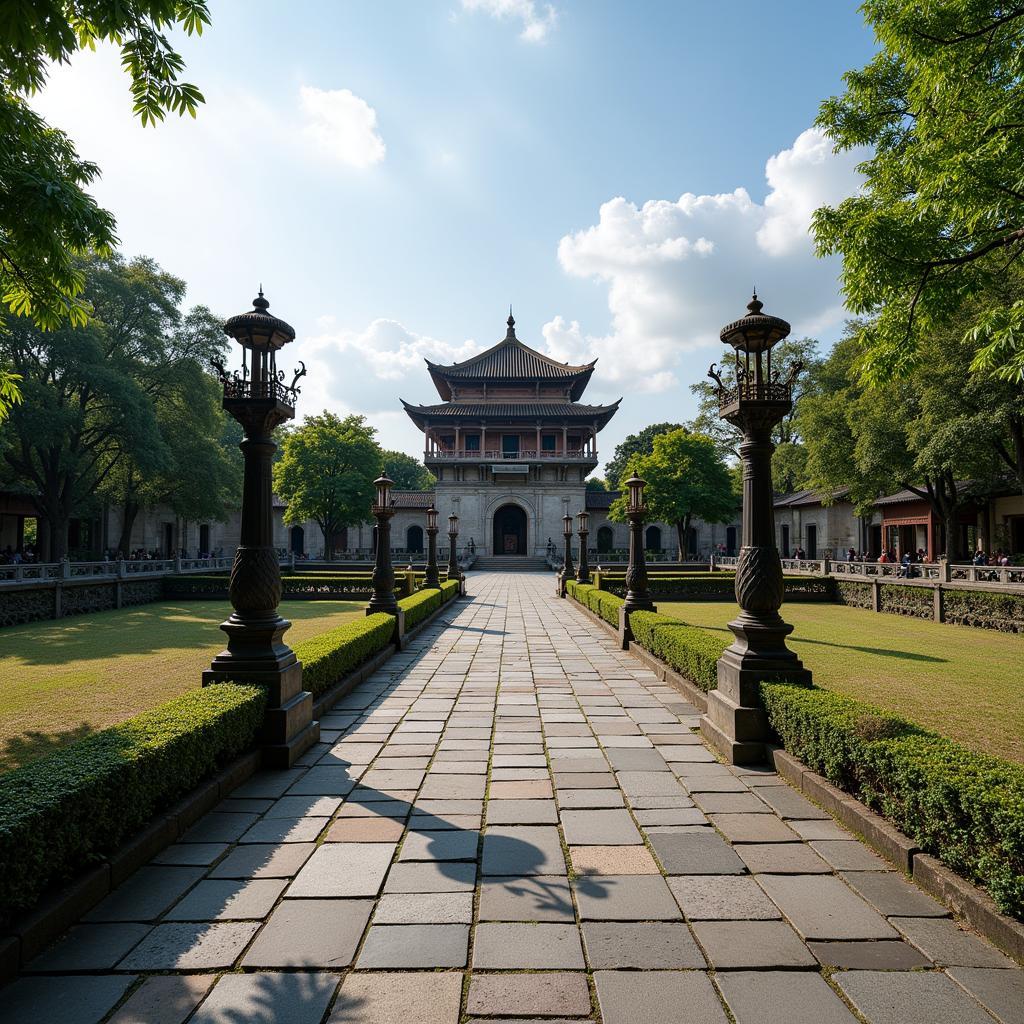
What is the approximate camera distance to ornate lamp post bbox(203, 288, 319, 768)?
5191 millimetres

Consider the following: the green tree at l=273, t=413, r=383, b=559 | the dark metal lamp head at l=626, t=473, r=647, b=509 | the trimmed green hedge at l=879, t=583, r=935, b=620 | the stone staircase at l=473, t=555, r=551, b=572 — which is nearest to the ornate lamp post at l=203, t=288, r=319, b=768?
the dark metal lamp head at l=626, t=473, r=647, b=509

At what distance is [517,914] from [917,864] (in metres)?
2.15

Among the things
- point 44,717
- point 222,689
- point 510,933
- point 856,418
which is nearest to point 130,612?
point 44,717

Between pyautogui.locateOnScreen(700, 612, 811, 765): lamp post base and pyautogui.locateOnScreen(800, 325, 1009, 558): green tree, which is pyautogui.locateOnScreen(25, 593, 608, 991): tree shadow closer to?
pyautogui.locateOnScreen(700, 612, 811, 765): lamp post base

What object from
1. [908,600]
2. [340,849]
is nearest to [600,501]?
[908,600]

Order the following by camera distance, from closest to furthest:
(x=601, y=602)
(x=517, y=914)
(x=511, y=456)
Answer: (x=517, y=914) → (x=601, y=602) → (x=511, y=456)

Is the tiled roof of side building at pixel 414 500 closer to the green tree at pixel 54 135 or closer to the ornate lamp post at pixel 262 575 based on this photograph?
the green tree at pixel 54 135

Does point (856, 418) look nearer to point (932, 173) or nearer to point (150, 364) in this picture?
point (932, 173)

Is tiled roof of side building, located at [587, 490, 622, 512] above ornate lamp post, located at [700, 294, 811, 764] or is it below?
above

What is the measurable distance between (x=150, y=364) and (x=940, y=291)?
94.6 feet

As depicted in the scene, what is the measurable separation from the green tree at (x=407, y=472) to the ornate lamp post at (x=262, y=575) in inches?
2258

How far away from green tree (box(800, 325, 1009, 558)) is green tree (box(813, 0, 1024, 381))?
4.63 metres

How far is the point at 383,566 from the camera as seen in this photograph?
1176 centimetres

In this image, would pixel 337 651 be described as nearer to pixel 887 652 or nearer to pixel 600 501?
pixel 887 652
